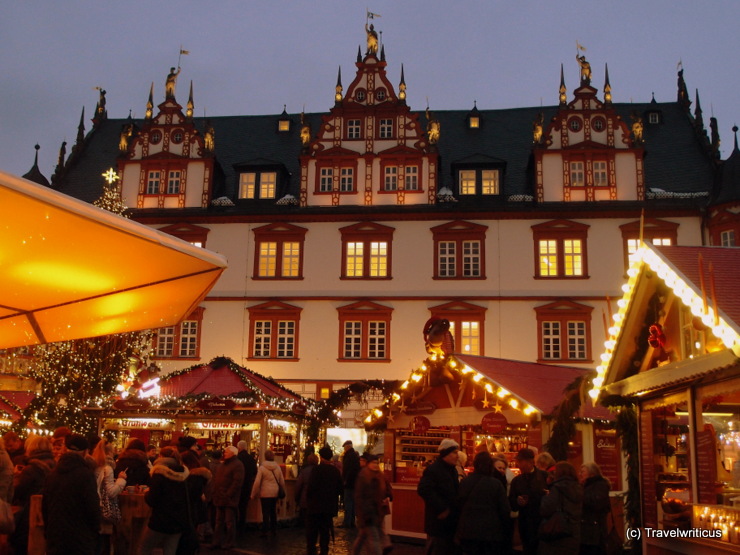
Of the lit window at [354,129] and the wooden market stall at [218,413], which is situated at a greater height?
the lit window at [354,129]

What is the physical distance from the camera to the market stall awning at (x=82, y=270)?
15.0 ft

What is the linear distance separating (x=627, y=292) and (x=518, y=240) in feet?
61.9

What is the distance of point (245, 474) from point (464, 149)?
20.3 meters

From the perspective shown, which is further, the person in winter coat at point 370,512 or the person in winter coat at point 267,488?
the person in winter coat at point 267,488

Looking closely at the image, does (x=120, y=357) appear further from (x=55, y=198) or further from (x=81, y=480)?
(x=55, y=198)

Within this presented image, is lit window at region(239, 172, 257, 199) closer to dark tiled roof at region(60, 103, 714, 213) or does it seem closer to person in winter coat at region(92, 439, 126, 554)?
dark tiled roof at region(60, 103, 714, 213)

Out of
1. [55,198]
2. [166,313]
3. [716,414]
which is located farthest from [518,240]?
[55,198]

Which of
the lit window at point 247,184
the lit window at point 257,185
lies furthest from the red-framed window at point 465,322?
the lit window at point 247,184

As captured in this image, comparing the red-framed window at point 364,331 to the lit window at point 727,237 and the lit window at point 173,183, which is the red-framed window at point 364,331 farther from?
the lit window at point 727,237

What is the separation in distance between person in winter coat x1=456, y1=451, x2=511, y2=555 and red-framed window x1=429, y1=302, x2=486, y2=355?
20.2 m

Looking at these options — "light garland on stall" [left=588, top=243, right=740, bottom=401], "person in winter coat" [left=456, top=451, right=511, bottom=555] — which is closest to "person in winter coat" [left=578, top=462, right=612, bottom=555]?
"person in winter coat" [left=456, top=451, right=511, bottom=555]

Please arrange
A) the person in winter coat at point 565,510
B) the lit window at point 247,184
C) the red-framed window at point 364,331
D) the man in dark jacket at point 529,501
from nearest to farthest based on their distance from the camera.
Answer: the person in winter coat at point 565,510 < the man in dark jacket at point 529,501 < the red-framed window at point 364,331 < the lit window at point 247,184

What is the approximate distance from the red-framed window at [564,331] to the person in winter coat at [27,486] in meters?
21.5

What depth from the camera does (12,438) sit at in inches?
396
